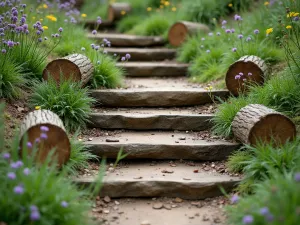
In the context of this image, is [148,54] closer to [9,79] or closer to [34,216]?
[9,79]

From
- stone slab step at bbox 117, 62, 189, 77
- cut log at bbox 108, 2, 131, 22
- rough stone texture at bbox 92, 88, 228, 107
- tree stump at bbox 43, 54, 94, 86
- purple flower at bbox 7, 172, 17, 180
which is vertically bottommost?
purple flower at bbox 7, 172, 17, 180

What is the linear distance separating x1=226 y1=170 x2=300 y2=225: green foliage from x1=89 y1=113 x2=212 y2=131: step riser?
5.62 ft

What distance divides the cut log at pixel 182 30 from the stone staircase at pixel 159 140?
1150 mm

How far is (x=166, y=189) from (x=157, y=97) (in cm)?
177

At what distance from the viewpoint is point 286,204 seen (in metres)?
2.99

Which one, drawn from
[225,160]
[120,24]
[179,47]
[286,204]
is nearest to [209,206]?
[225,160]

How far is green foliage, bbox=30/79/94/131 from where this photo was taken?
474 cm

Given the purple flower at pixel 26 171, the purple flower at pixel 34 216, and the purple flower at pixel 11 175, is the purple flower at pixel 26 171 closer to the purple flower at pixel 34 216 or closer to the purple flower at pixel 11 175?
the purple flower at pixel 11 175

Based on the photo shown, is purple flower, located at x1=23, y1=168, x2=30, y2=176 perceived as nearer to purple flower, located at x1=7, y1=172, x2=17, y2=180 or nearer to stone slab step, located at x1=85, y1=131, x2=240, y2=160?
purple flower, located at x1=7, y1=172, x2=17, y2=180

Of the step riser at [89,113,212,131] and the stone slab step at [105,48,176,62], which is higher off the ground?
the stone slab step at [105,48,176,62]

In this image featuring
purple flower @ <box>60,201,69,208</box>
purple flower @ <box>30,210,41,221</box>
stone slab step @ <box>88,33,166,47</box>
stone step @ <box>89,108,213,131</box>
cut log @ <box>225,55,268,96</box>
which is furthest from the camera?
stone slab step @ <box>88,33,166,47</box>

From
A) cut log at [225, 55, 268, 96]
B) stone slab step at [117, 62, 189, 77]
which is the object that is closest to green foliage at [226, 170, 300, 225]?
cut log at [225, 55, 268, 96]

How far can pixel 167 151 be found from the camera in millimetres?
4691

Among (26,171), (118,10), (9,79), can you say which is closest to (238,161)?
(26,171)
